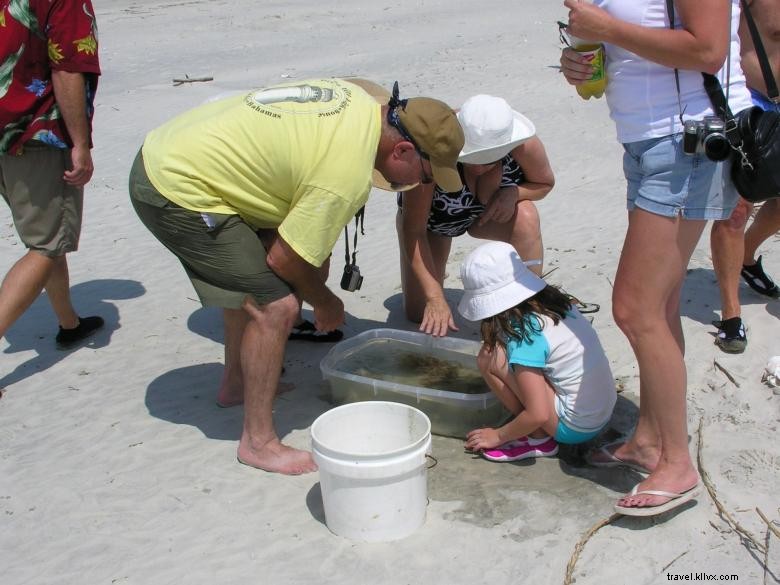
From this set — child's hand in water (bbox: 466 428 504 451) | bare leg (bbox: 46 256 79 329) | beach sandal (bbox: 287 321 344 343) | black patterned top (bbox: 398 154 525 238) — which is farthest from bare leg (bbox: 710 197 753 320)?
bare leg (bbox: 46 256 79 329)

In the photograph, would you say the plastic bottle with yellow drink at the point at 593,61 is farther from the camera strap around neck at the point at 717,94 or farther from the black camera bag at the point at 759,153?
the black camera bag at the point at 759,153

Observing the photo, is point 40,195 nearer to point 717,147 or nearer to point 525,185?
point 525,185

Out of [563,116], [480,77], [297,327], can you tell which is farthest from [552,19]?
[297,327]

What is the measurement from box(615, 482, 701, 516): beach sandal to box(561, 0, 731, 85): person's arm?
1452 mm

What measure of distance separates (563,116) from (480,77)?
2.14m

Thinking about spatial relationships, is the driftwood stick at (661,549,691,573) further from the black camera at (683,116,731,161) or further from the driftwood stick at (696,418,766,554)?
the black camera at (683,116,731,161)

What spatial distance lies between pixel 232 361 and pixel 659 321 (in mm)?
2007

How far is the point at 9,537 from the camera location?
3.32 metres

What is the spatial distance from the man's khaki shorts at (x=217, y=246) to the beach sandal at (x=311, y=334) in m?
1.41

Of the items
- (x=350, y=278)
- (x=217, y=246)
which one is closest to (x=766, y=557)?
(x=350, y=278)

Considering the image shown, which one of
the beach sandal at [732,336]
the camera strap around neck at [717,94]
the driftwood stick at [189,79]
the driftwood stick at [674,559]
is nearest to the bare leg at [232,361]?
the driftwood stick at [674,559]

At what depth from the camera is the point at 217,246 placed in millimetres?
3432

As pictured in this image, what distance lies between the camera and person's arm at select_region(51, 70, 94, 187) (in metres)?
4.30

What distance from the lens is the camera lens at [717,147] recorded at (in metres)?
2.71
